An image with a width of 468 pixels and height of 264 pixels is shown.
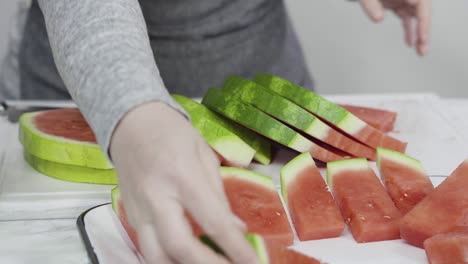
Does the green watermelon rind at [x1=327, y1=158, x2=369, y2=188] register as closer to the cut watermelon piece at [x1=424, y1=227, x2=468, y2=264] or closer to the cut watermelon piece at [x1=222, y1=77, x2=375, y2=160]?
the cut watermelon piece at [x1=222, y1=77, x2=375, y2=160]

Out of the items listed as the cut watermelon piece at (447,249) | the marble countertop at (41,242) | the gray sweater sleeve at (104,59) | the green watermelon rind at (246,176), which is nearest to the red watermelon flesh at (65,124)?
the marble countertop at (41,242)

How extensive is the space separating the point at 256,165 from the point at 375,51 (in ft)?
5.00

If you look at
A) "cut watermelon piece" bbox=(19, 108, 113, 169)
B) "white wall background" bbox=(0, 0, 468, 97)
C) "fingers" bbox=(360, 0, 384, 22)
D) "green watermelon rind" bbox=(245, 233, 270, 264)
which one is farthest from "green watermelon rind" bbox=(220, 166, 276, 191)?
"white wall background" bbox=(0, 0, 468, 97)

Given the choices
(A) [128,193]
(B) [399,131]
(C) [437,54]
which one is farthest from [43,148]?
(C) [437,54]

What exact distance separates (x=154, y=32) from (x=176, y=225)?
3.15ft

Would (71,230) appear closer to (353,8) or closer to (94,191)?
(94,191)

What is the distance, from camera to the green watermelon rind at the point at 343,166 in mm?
1246

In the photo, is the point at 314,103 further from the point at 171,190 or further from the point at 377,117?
the point at 171,190

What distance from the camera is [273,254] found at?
0.90 metres

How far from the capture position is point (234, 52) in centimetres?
171

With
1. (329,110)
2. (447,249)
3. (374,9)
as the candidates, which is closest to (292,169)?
(329,110)

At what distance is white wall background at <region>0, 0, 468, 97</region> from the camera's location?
8.87ft

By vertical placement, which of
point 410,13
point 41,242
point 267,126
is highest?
point 410,13

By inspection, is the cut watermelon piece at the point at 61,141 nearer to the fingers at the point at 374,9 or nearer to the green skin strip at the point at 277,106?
the green skin strip at the point at 277,106
